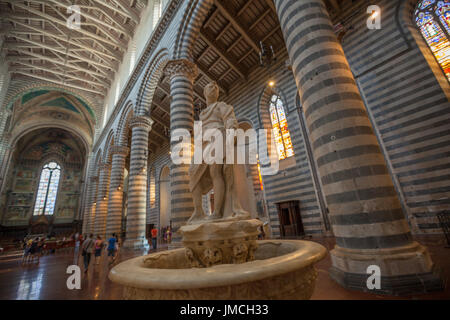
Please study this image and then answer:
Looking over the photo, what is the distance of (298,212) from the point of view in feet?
33.1

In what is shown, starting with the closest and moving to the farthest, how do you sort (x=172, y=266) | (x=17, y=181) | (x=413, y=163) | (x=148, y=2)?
(x=172, y=266) < (x=413, y=163) < (x=148, y=2) < (x=17, y=181)

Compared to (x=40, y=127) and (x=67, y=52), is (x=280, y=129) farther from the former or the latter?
(x=40, y=127)


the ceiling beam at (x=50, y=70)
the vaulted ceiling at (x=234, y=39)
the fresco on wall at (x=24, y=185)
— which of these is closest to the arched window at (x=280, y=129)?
the vaulted ceiling at (x=234, y=39)

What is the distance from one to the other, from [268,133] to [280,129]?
735mm

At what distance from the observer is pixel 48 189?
2852 cm

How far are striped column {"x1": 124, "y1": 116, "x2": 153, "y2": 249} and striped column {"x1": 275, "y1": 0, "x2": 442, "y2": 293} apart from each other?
1017cm

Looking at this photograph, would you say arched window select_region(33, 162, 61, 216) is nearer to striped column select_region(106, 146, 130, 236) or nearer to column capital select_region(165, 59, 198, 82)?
striped column select_region(106, 146, 130, 236)

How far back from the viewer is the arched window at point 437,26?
23.6 ft

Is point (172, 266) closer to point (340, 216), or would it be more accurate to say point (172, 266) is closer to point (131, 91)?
point (340, 216)

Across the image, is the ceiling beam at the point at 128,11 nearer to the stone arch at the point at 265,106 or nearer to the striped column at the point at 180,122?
the striped column at the point at 180,122

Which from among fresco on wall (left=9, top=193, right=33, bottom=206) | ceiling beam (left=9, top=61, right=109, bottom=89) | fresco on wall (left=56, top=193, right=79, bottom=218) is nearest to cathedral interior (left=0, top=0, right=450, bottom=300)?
ceiling beam (left=9, top=61, right=109, bottom=89)
